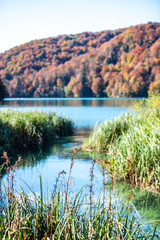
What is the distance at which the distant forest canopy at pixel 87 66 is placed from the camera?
63.9 m

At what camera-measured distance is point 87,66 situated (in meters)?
74.8

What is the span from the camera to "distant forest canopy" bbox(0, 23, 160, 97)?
210ft

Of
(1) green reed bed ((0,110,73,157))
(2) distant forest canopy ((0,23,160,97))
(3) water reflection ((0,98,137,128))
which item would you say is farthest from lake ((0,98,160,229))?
(2) distant forest canopy ((0,23,160,97))

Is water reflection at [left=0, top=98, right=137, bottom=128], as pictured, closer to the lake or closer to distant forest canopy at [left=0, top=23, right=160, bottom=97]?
the lake

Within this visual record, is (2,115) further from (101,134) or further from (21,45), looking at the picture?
(21,45)

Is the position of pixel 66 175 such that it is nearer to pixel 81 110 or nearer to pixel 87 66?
pixel 81 110

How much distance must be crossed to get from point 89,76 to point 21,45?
3010 centimetres

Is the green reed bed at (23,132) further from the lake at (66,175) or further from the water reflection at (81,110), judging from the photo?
the water reflection at (81,110)

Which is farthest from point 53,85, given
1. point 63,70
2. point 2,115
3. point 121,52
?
point 2,115

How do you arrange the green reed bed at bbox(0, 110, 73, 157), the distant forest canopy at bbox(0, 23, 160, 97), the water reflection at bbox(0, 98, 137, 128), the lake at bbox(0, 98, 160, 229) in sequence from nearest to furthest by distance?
the lake at bbox(0, 98, 160, 229) < the green reed bed at bbox(0, 110, 73, 157) < the water reflection at bbox(0, 98, 137, 128) < the distant forest canopy at bbox(0, 23, 160, 97)

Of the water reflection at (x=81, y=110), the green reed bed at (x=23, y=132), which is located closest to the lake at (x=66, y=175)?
the green reed bed at (x=23, y=132)

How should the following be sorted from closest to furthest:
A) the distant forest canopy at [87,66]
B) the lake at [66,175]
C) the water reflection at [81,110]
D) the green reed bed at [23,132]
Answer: the lake at [66,175]
the green reed bed at [23,132]
the water reflection at [81,110]
the distant forest canopy at [87,66]

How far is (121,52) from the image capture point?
78.8 meters

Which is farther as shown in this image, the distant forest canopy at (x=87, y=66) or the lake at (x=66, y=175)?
the distant forest canopy at (x=87, y=66)
